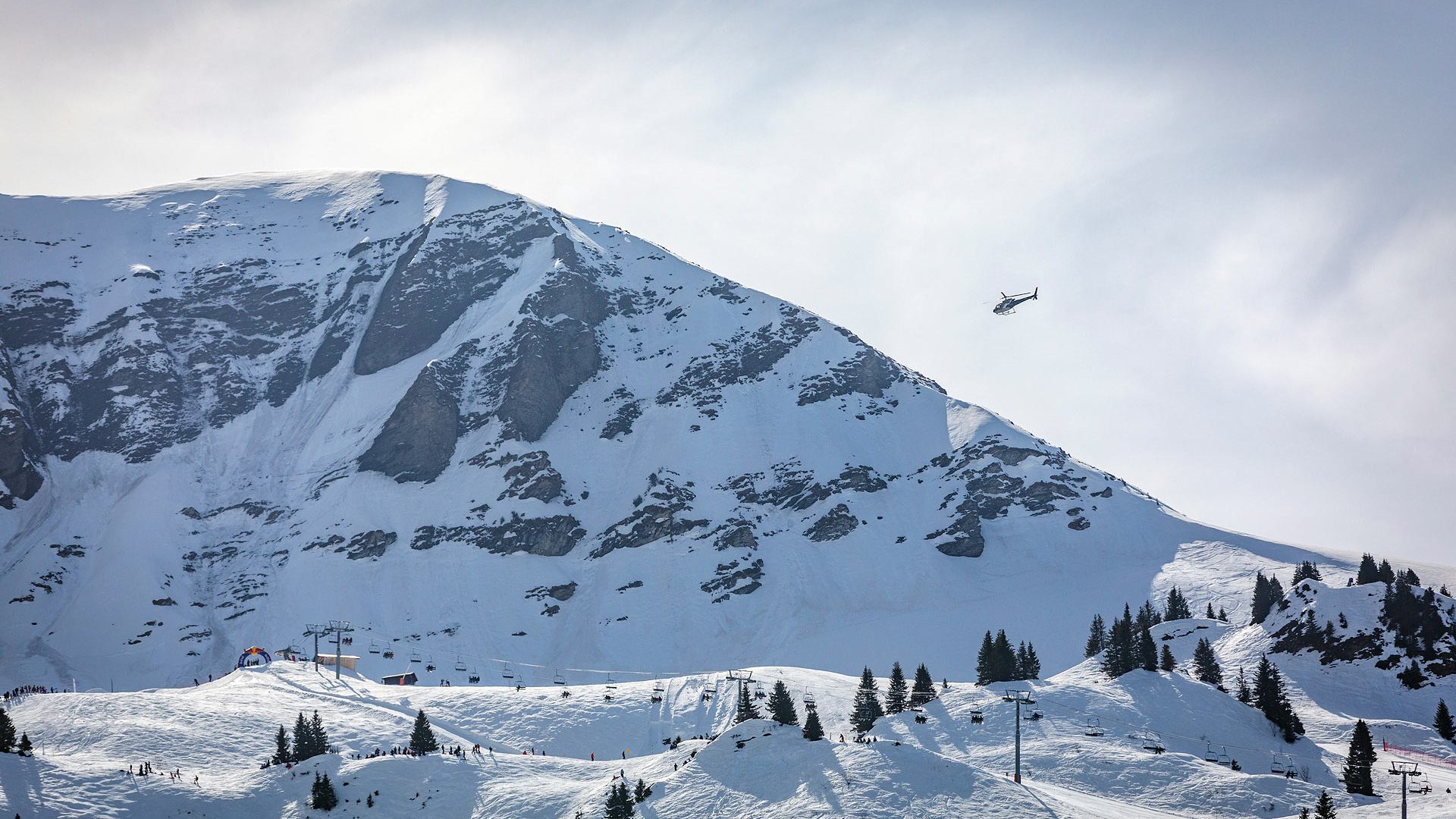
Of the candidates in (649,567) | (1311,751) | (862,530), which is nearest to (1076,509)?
(862,530)

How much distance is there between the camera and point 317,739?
88.6 meters

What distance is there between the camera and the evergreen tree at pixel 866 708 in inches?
3764

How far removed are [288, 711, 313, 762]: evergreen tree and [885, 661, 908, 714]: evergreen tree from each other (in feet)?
153

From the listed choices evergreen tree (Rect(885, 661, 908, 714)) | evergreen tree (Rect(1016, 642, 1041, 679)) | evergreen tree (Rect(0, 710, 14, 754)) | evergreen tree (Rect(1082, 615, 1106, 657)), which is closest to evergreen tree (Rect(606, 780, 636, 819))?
evergreen tree (Rect(885, 661, 908, 714))

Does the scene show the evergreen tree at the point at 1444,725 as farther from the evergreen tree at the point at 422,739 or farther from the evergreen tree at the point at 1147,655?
the evergreen tree at the point at 422,739

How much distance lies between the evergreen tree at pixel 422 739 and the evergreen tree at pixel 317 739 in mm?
6403

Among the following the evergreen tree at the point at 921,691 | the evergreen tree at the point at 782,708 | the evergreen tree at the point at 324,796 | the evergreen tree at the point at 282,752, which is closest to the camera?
the evergreen tree at the point at 324,796

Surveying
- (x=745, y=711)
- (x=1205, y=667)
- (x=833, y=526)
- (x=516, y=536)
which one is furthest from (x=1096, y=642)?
(x=516, y=536)

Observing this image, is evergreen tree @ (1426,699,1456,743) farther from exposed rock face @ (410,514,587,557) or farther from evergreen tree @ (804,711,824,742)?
exposed rock face @ (410,514,587,557)

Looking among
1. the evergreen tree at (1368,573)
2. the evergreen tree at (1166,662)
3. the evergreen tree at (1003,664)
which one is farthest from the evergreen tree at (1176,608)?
the evergreen tree at (1003,664)

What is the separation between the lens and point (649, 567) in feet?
587

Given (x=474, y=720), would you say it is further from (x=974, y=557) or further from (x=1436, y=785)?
(x=974, y=557)

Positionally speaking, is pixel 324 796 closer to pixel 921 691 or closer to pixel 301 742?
pixel 301 742

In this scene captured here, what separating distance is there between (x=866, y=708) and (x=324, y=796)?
43261 millimetres
